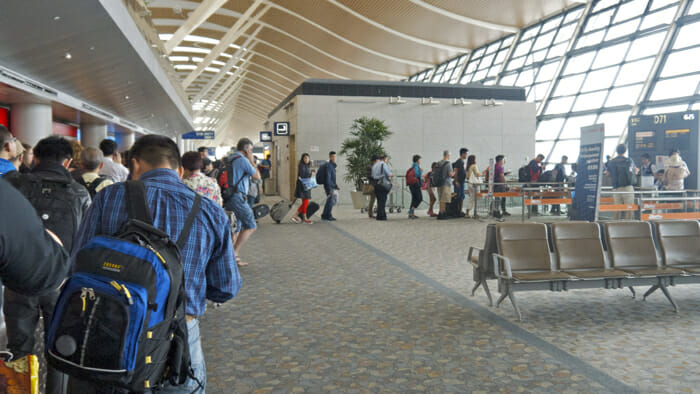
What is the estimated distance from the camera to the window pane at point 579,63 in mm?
18594

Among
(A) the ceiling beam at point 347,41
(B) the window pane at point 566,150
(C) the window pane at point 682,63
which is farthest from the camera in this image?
(A) the ceiling beam at point 347,41

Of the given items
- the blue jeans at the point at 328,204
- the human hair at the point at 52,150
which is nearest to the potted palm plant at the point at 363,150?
the blue jeans at the point at 328,204

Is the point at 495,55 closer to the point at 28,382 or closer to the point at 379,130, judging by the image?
the point at 379,130

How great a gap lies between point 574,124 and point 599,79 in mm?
1581

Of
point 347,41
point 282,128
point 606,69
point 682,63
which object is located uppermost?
point 347,41

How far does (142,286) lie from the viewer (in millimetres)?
1587

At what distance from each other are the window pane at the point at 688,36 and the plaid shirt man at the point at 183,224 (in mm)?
16505

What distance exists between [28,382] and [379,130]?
52.9 ft

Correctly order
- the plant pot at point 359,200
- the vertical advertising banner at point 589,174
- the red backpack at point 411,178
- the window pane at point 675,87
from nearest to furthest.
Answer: the vertical advertising banner at point 589,174 → the red backpack at point 411,178 → the window pane at point 675,87 → the plant pot at point 359,200

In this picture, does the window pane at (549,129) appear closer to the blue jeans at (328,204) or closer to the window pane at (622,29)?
the window pane at (622,29)

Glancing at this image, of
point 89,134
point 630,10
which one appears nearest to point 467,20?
point 630,10

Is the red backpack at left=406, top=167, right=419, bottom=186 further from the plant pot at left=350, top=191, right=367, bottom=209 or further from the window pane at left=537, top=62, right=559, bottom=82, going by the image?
the window pane at left=537, top=62, right=559, bottom=82

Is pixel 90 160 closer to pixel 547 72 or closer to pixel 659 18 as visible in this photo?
pixel 659 18

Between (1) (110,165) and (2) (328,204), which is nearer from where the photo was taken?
(1) (110,165)
